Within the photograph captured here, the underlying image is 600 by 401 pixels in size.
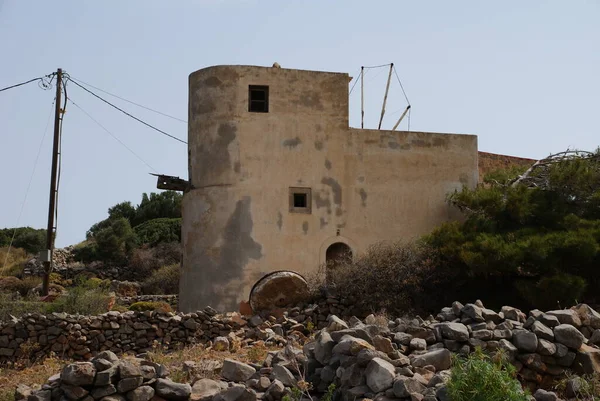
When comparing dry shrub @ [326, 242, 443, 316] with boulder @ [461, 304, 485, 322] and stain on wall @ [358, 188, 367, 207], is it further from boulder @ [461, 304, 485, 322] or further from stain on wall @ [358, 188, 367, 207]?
boulder @ [461, 304, 485, 322]

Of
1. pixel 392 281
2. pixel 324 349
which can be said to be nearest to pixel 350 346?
pixel 324 349

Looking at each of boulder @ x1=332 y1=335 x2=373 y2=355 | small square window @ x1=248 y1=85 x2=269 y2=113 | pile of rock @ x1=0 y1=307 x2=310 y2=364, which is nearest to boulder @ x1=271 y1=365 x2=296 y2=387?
boulder @ x1=332 y1=335 x2=373 y2=355

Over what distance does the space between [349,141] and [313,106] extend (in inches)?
53.9

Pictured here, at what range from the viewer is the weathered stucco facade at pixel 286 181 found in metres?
22.6

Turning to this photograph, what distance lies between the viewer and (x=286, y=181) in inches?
910

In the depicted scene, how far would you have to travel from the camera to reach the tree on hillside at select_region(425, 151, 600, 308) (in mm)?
18812

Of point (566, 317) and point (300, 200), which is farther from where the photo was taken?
point (300, 200)

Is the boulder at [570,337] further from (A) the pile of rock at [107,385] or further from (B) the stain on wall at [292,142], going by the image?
(B) the stain on wall at [292,142]

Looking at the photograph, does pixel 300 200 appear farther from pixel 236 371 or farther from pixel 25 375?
pixel 236 371

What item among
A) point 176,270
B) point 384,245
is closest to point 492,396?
point 384,245

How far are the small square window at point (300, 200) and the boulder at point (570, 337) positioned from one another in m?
11.7

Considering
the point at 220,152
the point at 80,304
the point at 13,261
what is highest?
the point at 220,152

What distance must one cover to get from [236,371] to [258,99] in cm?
1298

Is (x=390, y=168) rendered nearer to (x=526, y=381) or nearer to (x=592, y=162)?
(x=592, y=162)
